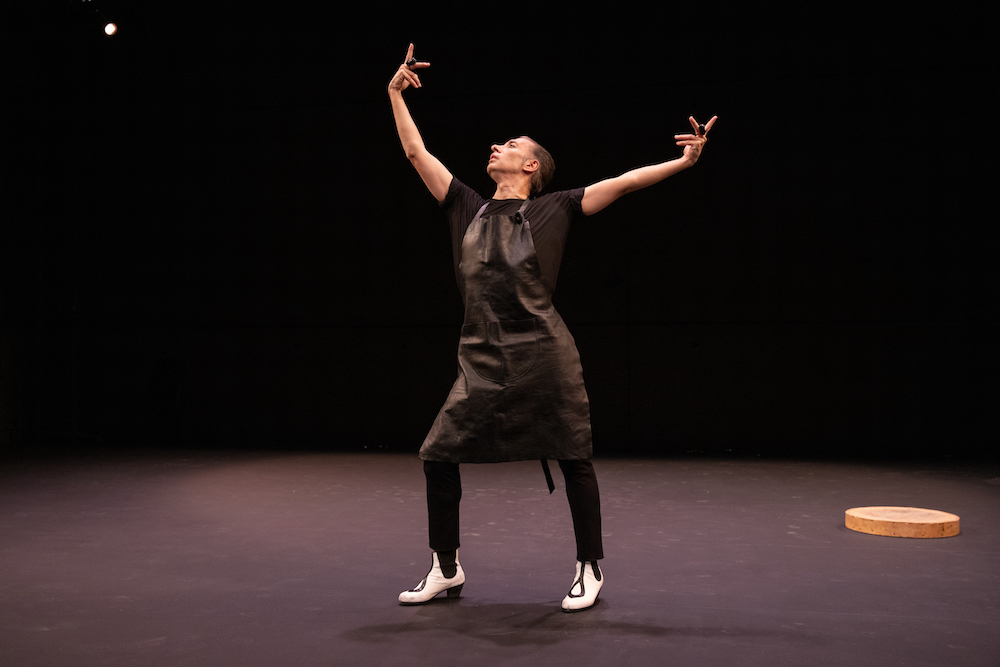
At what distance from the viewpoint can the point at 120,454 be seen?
6105 millimetres

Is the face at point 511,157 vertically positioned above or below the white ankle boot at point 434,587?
above

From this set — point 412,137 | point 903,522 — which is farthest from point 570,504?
point 903,522

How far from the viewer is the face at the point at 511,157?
257 cm

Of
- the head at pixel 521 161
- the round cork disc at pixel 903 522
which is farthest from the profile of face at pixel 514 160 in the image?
the round cork disc at pixel 903 522

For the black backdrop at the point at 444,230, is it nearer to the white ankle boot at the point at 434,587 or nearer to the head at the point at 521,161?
the head at the point at 521,161

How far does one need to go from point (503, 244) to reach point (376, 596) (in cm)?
99

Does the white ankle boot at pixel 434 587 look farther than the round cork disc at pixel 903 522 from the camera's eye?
No

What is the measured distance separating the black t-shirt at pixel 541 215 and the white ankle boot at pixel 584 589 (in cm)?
72

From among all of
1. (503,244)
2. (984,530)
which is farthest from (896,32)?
(503,244)

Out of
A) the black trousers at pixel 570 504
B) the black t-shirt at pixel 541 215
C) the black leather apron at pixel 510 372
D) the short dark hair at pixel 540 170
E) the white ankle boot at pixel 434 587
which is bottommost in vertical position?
the white ankle boot at pixel 434 587

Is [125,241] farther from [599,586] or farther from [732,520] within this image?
[599,586]

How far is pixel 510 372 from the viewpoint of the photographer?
2.43m

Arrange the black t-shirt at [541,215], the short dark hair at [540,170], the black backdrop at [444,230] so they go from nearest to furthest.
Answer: the black t-shirt at [541,215], the short dark hair at [540,170], the black backdrop at [444,230]

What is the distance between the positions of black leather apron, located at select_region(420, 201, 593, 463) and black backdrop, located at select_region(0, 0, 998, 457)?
3.79m
